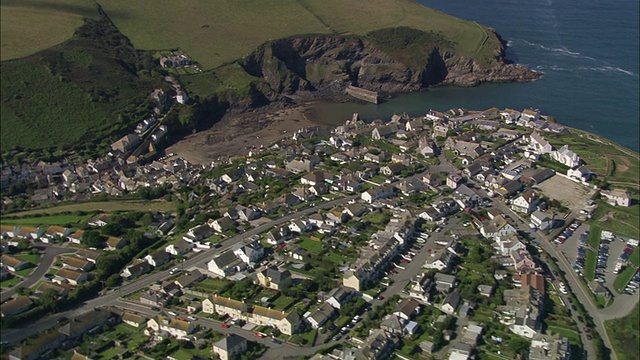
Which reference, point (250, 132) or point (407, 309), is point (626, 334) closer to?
point (407, 309)

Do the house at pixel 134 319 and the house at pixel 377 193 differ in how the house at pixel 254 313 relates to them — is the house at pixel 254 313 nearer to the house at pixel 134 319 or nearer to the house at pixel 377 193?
the house at pixel 134 319

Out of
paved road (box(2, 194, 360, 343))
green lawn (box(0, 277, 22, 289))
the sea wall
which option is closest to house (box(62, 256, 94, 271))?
green lawn (box(0, 277, 22, 289))

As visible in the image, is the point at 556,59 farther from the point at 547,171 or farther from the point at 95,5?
the point at 95,5

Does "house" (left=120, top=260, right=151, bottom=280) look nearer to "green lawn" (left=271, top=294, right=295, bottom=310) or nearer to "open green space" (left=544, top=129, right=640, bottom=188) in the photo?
"green lawn" (left=271, top=294, right=295, bottom=310)

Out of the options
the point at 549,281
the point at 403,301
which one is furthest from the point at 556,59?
the point at 403,301

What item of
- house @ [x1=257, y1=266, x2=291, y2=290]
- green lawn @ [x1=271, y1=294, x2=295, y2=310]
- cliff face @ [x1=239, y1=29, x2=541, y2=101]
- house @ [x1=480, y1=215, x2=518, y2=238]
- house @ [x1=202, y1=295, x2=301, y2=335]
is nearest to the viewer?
house @ [x1=202, y1=295, x2=301, y2=335]

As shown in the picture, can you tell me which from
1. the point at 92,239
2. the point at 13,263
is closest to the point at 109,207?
the point at 92,239
